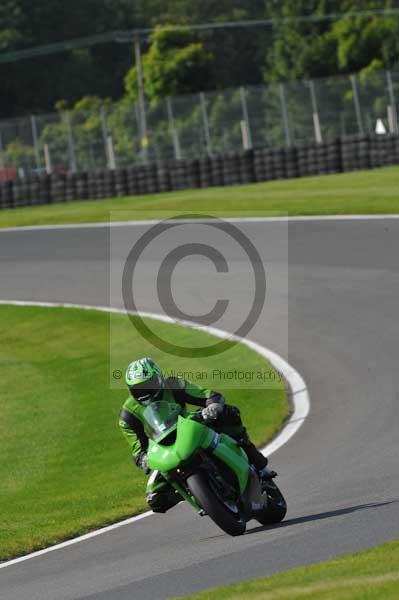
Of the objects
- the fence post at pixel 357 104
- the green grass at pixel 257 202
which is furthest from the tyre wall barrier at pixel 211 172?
the fence post at pixel 357 104

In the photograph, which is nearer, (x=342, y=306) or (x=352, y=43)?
(x=342, y=306)

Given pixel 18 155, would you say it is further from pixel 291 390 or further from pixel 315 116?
pixel 291 390

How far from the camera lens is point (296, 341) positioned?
17672mm

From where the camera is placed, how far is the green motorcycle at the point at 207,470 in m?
9.12

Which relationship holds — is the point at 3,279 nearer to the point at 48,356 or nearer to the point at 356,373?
the point at 48,356

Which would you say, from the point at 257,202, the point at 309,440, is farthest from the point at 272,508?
the point at 257,202

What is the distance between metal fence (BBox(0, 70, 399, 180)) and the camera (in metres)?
39.2

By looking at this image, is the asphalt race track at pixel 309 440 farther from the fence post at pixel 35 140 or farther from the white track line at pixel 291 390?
the fence post at pixel 35 140

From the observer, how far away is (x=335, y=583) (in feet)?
23.4

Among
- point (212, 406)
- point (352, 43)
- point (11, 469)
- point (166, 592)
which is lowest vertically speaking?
point (11, 469)

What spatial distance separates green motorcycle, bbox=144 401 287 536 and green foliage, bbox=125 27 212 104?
58160mm

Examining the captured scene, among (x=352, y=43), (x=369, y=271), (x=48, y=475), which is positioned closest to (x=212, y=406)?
(x=48, y=475)

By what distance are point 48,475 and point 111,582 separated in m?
5.11

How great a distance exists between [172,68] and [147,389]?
5915 cm
